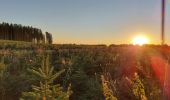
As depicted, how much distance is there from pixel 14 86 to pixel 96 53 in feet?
18.6

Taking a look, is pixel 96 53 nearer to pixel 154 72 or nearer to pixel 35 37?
pixel 154 72

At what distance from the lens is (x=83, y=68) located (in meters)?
13.7

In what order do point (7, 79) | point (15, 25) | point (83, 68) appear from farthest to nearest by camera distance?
1. point (15, 25)
2. point (83, 68)
3. point (7, 79)

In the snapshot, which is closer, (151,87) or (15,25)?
(151,87)

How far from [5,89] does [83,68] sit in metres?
3.21

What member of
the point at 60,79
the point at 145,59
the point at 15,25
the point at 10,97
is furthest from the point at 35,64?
the point at 15,25

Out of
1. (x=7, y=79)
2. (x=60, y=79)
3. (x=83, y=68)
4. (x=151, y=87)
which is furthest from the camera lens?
(x=83, y=68)

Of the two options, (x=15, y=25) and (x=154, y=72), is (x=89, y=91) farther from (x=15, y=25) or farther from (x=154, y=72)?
(x=15, y=25)

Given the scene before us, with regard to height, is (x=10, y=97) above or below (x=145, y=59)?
below

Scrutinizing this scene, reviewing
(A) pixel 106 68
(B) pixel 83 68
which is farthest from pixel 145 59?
(B) pixel 83 68

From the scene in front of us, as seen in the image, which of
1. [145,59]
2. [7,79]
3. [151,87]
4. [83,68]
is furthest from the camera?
[145,59]

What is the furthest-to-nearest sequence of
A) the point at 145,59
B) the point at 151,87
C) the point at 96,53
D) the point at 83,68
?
the point at 96,53
the point at 145,59
the point at 83,68
the point at 151,87

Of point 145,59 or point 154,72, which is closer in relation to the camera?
point 154,72

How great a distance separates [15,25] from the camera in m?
77.4
